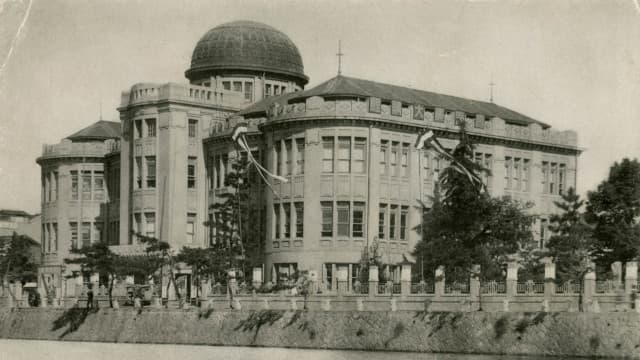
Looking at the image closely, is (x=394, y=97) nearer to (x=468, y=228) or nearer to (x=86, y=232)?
(x=468, y=228)

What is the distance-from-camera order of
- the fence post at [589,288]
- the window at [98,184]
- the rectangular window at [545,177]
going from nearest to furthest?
the fence post at [589,288]
the rectangular window at [545,177]
the window at [98,184]

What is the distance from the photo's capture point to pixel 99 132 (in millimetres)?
85562

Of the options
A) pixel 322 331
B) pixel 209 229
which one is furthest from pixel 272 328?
pixel 209 229

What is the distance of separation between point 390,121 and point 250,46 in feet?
62.3

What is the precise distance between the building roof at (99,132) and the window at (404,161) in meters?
25.0

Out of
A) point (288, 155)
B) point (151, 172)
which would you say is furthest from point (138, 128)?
point (288, 155)

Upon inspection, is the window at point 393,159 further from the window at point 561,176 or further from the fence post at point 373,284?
the fence post at point 373,284

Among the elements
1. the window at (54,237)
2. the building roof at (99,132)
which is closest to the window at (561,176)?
the building roof at (99,132)

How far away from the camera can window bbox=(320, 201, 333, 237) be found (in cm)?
6538

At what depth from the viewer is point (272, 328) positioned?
50.8m

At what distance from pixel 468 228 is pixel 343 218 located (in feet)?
34.7

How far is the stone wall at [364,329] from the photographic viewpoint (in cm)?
4084

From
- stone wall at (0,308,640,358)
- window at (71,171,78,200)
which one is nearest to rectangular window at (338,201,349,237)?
stone wall at (0,308,640,358)

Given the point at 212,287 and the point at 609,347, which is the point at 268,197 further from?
the point at 609,347
